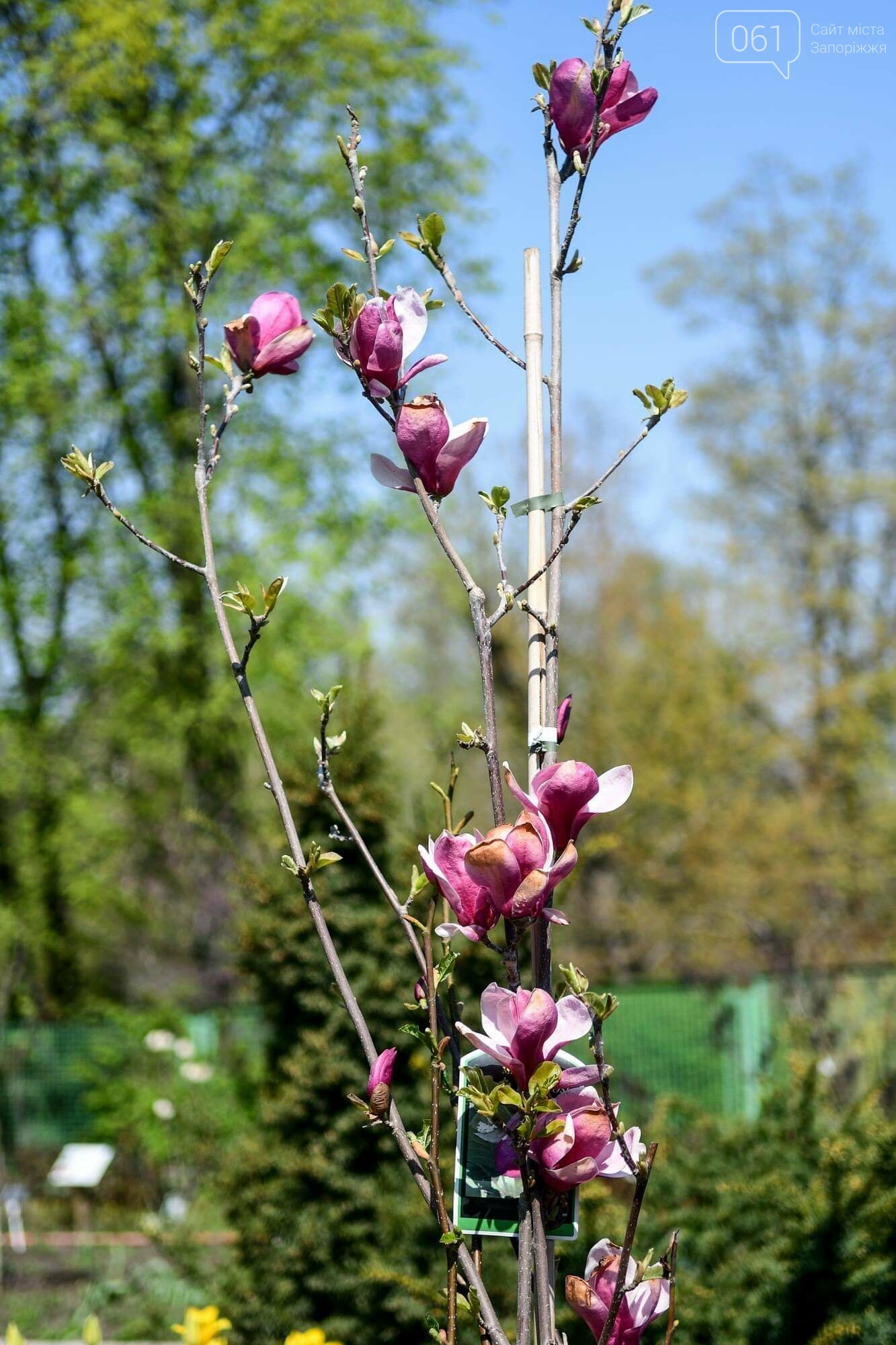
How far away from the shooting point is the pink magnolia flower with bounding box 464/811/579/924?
1008mm

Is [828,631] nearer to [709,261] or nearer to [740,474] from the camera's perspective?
[740,474]

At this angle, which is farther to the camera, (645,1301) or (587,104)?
(587,104)

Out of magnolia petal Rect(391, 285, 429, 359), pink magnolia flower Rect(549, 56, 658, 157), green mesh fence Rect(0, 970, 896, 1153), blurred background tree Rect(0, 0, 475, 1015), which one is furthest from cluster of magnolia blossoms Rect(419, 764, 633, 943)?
blurred background tree Rect(0, 0, 475, 1015)

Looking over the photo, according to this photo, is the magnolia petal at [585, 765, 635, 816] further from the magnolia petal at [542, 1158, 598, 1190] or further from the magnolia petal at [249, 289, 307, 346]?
the magnolia petal at [249, 289, 307, 346]

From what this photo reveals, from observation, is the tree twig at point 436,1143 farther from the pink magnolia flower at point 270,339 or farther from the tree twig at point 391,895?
the pink magnolia flower at point 270,339

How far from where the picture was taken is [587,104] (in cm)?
130

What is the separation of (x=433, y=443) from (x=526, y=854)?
16.5 inches

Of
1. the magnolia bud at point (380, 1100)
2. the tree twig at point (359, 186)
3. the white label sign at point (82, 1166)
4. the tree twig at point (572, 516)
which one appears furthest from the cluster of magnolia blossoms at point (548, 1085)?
the white label sign at point (82, 1166)

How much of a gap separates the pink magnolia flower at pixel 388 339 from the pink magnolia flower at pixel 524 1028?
22.8 inches

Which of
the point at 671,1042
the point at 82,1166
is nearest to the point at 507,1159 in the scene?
the point at 82,1166

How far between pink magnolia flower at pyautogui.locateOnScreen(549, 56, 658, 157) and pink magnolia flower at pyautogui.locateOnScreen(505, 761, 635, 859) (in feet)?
2.21

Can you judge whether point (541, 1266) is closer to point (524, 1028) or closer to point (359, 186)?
point (524, 1028)

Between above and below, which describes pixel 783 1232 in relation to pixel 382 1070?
below

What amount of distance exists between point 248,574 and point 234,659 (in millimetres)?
10858
